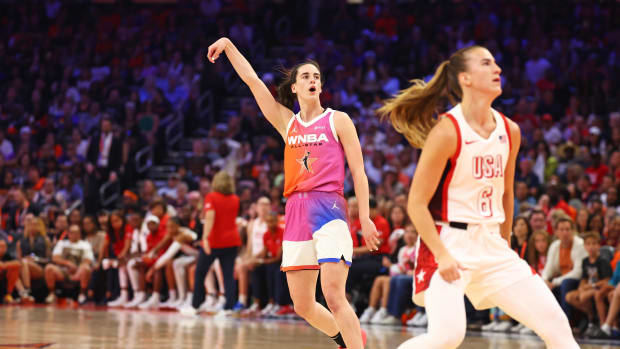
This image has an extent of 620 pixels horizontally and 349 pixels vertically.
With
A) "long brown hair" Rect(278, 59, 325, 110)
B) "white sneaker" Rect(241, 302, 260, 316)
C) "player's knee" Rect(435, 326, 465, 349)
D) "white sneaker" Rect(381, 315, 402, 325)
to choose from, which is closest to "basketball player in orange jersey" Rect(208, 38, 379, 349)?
"long brown hair" Rect(278, 59, 325, 110)

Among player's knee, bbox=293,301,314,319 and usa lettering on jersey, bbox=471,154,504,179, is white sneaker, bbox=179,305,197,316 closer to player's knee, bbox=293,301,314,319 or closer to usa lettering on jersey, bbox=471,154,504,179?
player's knee, bbox=293,301,314,319

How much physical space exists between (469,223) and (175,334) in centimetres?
594

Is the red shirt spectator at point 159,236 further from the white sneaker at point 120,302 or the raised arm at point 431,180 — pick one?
the raised arm at point 431,180

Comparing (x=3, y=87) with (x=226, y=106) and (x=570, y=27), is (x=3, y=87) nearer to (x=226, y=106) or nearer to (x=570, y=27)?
(x=226, y=106)

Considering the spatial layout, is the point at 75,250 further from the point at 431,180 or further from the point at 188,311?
the point at 431,180

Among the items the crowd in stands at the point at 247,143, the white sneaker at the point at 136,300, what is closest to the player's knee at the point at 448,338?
the crowd in stands at the point at 247,143

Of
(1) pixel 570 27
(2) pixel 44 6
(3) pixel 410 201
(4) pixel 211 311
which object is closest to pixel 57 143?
(2) pixel 44 6

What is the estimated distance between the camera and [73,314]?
12.7 metres

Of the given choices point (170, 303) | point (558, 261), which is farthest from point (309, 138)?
point (170, 303)

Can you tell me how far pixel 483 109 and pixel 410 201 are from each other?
61 centimetres

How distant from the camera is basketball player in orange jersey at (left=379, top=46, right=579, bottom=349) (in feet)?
14.0

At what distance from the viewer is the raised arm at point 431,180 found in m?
4.33

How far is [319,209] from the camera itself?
20.4ft

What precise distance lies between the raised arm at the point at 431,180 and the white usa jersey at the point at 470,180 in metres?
0.06
